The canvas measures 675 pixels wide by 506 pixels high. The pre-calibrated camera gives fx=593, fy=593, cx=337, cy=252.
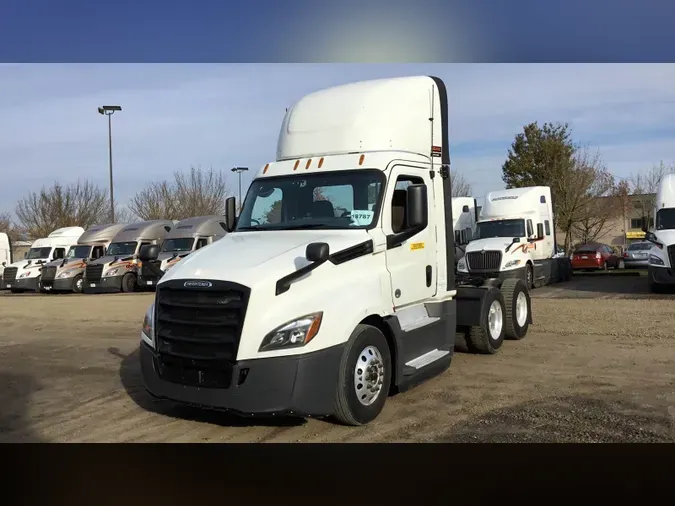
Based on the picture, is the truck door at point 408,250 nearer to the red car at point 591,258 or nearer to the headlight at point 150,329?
the headlight at point 150,329

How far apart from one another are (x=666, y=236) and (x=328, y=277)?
46.4ft

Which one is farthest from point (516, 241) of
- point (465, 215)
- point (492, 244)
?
point (465, 215)

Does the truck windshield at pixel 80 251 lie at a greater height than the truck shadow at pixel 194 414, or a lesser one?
greater

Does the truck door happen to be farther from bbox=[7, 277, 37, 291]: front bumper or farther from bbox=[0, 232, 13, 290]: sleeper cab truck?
bbox=[0, 232, 13, 290]: sleeper cab truck

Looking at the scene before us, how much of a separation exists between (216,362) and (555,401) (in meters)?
3.80

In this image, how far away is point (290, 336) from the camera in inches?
208

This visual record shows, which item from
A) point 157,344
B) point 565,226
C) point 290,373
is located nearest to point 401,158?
point 290,373

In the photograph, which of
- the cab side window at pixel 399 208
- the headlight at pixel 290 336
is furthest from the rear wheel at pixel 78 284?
the headlight at pixel 290 336

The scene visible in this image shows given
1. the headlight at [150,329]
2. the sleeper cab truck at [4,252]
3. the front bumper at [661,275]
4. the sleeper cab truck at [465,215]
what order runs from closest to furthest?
the headlight at [150,329] < the front bumper at [661,275] < the sleeper cab truck at [465,215] < the sleeper cab truck at [4,252]

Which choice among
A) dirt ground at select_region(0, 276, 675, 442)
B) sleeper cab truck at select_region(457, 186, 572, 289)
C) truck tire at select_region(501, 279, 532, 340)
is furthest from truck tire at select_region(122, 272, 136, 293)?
truck tire at select_region(501, 279, 532, 340)

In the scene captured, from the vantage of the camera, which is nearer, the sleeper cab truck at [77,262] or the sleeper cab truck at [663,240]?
the sleeper cab truck at [663,240]

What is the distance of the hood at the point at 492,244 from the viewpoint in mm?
19312

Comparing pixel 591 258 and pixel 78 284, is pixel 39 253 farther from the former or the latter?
pixel 591 258

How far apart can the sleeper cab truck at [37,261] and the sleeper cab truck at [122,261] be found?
3.66 meters
